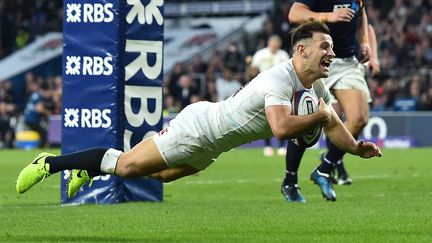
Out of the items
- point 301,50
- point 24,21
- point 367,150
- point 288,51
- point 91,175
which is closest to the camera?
point 367,150

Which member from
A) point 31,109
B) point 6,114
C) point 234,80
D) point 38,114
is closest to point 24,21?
point 6,114

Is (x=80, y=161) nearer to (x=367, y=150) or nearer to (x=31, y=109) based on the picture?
(x=367, y=150)

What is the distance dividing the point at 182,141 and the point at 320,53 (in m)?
1.17

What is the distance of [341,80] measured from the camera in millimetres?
12102

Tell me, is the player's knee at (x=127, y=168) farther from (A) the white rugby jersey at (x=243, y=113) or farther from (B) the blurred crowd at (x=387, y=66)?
(B) the blurred crowd at (x=387, y=66)

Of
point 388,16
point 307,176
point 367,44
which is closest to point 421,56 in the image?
point 388,16

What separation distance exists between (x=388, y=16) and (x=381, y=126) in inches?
313

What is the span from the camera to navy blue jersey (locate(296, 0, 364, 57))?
11438mm

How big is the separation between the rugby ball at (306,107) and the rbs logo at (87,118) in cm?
316

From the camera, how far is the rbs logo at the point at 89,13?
11.0 meters

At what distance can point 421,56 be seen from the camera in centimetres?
2947

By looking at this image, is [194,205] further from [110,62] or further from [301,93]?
[301,93]

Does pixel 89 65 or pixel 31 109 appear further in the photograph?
pixel 31 109

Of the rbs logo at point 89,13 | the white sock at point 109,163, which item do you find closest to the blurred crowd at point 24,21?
the rbs logo at point 89,13
